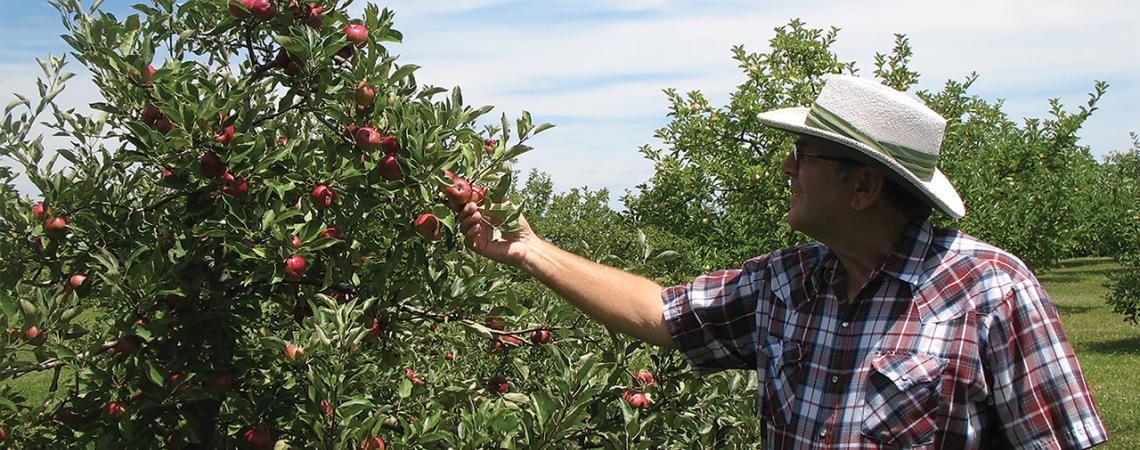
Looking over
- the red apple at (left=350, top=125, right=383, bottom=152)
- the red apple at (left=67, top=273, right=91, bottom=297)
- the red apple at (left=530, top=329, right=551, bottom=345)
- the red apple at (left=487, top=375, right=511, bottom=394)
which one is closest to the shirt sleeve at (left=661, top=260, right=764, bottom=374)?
the red apple at (left=530, top=329, right=551, bottom=345)

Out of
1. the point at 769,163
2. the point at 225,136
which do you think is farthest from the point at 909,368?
the point at 769,163

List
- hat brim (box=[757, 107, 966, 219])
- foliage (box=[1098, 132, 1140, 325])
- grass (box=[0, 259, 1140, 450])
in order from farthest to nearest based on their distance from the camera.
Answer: foliage (box=[1098, 132, 1140, 325]) < grass (box=[0, 259, 1140, 450]) < hat brim (box=[757, 107, 966, 219])

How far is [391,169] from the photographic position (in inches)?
97.0

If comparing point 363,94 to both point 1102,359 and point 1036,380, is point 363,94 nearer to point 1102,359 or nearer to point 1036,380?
point 1036,380

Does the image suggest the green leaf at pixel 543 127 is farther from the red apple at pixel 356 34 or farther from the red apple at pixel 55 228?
the red apple at pixel 55 228

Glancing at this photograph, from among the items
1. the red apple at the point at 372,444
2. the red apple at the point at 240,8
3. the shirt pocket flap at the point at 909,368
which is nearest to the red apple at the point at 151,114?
the red apple at the point at 240,8

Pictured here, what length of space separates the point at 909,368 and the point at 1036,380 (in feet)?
0.78

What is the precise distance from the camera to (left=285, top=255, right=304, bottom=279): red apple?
7.84ft

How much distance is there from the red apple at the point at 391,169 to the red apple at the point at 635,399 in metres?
0.89

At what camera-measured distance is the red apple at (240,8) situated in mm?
2525

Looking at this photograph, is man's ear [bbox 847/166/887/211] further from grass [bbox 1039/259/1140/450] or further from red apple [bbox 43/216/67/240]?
grass [bbox 1039/259/1140/450]

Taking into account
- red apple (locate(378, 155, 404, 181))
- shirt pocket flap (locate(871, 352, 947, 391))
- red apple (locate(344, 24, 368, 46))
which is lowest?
shirt pocket flap (locate(871, 352, 947, 391))

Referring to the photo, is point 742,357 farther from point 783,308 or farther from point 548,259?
point 548,259

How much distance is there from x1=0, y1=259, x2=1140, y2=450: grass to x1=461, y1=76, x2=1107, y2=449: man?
7.25 ft
